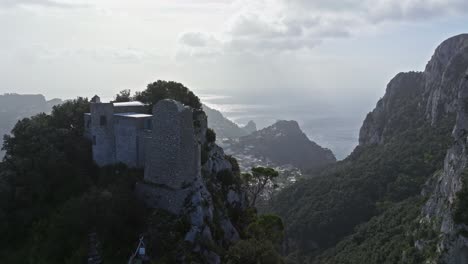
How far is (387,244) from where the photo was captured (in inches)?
1989

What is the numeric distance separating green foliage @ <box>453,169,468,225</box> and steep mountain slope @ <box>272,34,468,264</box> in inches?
4.1

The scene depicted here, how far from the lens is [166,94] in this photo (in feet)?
108

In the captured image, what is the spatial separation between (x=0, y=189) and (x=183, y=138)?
12.8 m

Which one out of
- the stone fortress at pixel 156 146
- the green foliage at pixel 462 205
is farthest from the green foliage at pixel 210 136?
the green foliage at pixel 462 205

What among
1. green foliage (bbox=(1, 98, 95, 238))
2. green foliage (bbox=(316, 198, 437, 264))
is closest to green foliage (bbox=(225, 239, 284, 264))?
green foliage (bbox=(1, 98, 95, 238))

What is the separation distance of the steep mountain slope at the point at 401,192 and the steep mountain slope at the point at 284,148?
168 feet

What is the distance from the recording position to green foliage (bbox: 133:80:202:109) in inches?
1291

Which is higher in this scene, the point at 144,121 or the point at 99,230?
the point at 144,121

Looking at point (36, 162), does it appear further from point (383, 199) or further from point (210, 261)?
point (383, 199)

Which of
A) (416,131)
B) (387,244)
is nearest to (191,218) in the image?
(387,244)

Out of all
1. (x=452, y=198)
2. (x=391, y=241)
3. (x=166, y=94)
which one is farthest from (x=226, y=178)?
(x=391, y=241)

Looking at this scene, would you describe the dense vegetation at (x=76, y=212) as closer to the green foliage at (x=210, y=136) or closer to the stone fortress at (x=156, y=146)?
the stone fortress at (x=156, y=146)

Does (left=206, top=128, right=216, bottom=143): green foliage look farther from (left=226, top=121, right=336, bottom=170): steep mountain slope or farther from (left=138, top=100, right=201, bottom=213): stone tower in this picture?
(left=226, top=121, right=336, bottom=170): steep mountain slope

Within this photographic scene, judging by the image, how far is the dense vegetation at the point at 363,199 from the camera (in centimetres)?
5691
